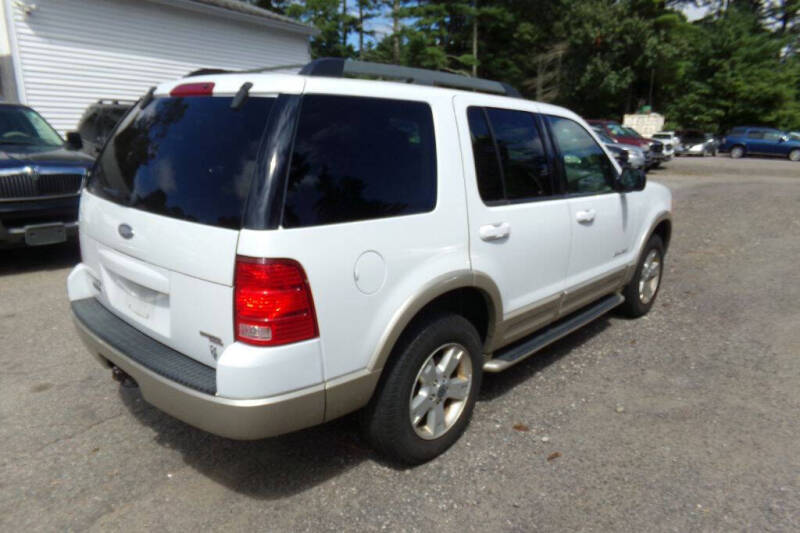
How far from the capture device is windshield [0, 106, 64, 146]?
6.89m

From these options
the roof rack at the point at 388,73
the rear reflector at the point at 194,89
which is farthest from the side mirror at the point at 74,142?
the roof rack at the point at 388,73

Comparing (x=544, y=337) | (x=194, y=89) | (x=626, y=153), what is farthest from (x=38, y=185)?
(x=626, y=153)

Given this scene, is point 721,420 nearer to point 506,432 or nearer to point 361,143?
point 506,432

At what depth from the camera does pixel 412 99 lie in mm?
2740

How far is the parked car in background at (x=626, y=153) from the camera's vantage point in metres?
16.3

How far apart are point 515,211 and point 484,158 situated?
376mm

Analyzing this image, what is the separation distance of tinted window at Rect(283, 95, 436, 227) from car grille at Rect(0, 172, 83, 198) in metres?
5.14

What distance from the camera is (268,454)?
3.00 meters

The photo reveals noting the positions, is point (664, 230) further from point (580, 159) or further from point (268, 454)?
point (268, 454)

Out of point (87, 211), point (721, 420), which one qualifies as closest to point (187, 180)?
point (87, 211)

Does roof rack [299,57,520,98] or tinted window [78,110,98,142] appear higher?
tinted window [78,110,98,142]


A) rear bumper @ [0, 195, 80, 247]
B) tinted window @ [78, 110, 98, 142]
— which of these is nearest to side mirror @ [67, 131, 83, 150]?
rear bumper @ [0, 195, 80, 247]

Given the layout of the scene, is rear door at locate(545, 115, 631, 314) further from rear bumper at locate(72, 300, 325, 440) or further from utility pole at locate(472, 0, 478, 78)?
utility pole at locate(472, 0, 478, 78)

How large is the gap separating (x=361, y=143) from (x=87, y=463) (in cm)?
218
